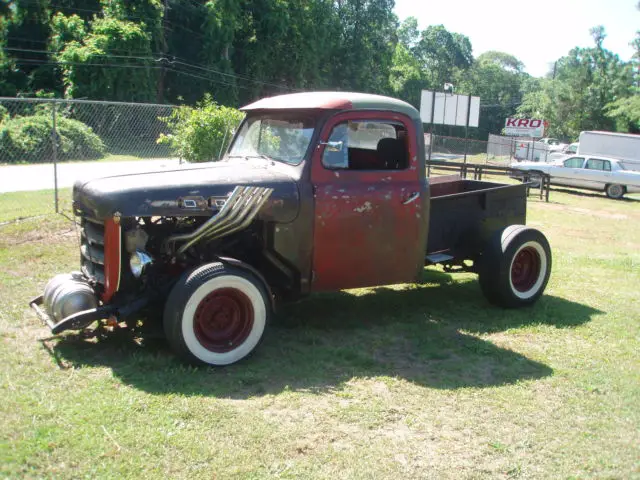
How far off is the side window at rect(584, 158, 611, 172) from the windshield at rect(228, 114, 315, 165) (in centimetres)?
1996

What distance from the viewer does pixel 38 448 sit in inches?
138

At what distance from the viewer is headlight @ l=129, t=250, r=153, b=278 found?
483cm

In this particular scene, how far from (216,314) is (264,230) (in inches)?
32.5

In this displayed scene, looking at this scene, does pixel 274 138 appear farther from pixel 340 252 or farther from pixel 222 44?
pixel 222 44

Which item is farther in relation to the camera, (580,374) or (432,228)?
(432,228)

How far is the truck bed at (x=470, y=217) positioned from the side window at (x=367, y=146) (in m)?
0.68

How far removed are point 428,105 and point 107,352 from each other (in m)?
19.8

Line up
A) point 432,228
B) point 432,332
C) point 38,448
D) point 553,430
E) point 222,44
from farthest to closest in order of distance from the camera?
point 222,44, point 432,228, point 432,332, point 553,430, point 38,448

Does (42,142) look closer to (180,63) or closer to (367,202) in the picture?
(367,202)

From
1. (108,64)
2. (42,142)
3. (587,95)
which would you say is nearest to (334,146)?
(42,142)

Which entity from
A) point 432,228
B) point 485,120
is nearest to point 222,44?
point 432,228

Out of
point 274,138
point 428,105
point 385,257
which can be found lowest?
point 385,257

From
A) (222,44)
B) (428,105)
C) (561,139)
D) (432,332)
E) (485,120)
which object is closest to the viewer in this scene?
(432,332)

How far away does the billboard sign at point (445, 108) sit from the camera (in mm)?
23109
